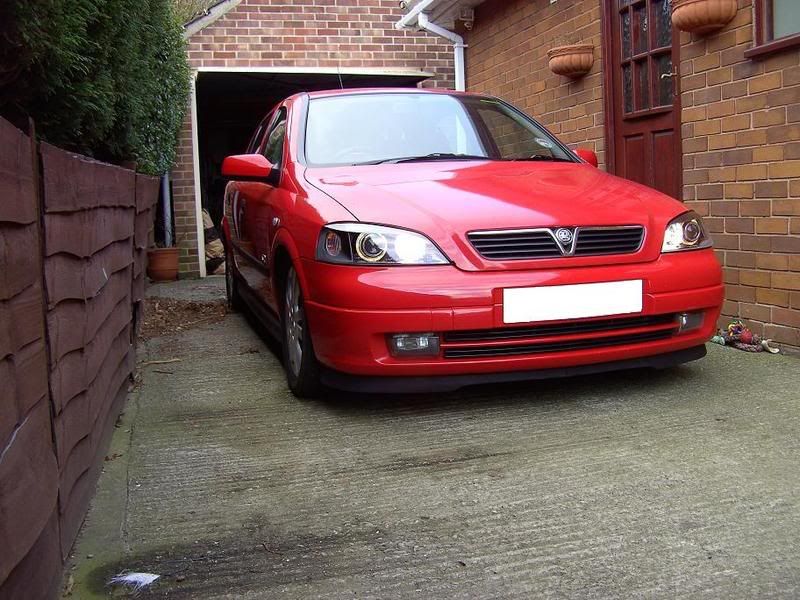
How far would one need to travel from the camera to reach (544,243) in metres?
3.50

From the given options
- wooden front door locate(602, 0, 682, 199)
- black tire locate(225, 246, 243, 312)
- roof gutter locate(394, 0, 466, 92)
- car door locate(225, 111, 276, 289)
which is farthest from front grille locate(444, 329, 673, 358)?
roof gutter locate(394, 0, 466, 92)

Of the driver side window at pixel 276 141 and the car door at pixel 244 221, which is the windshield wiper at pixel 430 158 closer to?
the driver side window at pixel 276 141

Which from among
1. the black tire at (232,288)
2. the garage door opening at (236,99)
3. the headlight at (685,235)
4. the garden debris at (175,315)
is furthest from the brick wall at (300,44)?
the headlight at (685,235)

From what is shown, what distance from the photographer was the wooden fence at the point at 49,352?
165cm

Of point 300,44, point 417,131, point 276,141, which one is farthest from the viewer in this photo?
point 300,44

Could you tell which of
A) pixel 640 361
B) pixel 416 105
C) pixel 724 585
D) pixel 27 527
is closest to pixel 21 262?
pixel 27 527

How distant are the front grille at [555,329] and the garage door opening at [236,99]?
579 centimetres

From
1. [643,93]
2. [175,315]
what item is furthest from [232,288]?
[643,93]

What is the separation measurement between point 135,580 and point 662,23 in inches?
211

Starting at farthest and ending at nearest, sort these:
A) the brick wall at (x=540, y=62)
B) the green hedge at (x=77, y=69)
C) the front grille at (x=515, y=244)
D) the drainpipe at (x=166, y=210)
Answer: the drainpipe at (x=166, y=210), the brick wall at (x=540, y=62), the front grille at (x=515, y=244), the green hedge at (x=77, y=69)

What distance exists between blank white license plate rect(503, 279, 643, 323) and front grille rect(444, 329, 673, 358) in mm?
129

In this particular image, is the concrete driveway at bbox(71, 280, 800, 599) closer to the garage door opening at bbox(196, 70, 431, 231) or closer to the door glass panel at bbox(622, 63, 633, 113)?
the door glass panel at bbox(622, 63, 633, 113)

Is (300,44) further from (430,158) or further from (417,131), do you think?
(430,158)

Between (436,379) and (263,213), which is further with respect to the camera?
(263,213)
